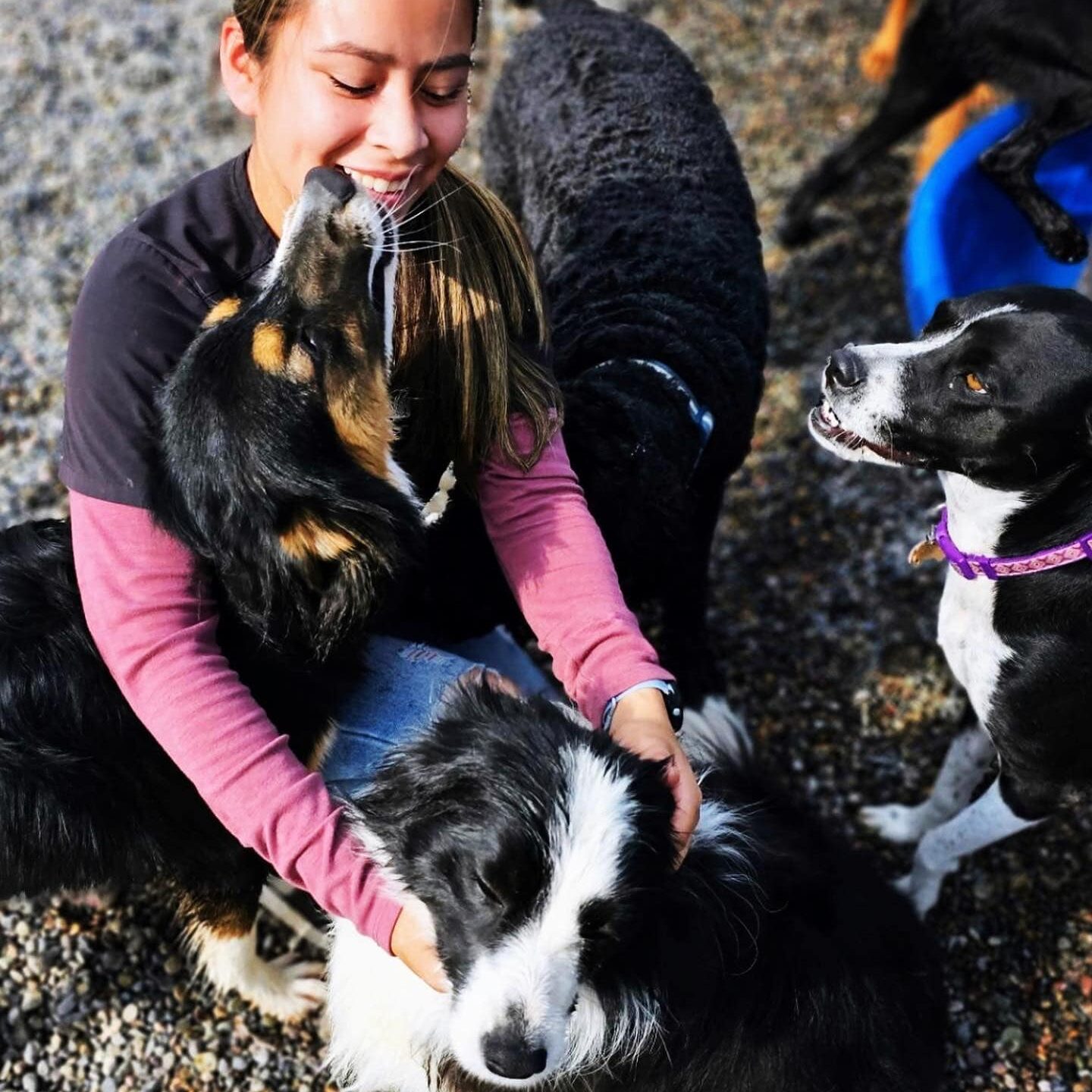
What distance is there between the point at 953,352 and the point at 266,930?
2.06 metres

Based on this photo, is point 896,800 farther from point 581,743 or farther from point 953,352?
point 581,743

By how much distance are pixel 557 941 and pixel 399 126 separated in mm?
1291

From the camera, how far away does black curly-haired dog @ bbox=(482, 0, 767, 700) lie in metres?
2.42

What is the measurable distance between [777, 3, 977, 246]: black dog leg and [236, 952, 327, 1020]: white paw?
318cm

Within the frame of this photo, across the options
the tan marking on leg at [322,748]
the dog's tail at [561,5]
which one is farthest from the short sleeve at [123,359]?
the dog's tail at [561,5]

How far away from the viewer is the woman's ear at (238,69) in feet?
6.12

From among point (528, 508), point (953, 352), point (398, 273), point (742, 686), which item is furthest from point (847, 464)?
point (398, 273)

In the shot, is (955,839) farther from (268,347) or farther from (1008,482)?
(268,347)

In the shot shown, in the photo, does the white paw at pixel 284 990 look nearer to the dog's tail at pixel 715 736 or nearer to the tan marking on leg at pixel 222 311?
the dog's tail at pixel 715 736

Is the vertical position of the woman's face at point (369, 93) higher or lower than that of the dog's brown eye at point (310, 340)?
higher

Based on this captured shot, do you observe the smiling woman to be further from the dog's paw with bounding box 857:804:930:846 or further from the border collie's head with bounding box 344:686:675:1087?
the dog's paw with bounding box 857:804:930:846

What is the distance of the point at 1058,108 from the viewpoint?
10.7ft

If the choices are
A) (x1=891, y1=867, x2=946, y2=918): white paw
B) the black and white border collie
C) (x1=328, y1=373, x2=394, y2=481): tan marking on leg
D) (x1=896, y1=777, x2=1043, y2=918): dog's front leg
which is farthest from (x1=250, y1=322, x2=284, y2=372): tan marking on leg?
(x1=891, y1=867, x2=946, y2=918): white paw

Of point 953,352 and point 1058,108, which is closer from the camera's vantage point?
point 953,352
